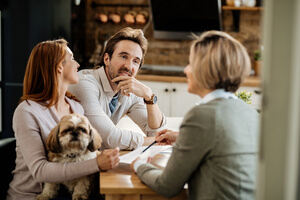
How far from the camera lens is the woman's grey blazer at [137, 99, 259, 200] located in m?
1.33

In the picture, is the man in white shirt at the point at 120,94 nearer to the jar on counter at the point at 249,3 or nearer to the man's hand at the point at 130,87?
the man's hand at the point at 130,87

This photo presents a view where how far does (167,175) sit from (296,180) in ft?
1.74

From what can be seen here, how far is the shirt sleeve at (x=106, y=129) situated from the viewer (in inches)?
75.5

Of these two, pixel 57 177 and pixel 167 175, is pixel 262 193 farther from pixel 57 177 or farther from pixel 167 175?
pixel 57 177

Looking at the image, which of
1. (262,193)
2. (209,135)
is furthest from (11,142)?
(262,193)

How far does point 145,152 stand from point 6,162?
1.99 feet

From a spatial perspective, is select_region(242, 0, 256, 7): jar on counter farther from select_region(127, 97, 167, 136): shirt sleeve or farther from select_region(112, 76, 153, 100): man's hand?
select_region(112, 76, 153, 100): man's hand

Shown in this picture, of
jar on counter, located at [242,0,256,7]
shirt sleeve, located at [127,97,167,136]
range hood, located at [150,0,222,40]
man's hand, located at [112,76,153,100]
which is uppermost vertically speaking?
jar on counter, located at [242,0,256,7]

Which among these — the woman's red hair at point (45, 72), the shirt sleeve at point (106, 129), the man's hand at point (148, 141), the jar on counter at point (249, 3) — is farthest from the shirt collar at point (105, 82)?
the jar on counter at point (249, 3)

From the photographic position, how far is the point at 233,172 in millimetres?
1353

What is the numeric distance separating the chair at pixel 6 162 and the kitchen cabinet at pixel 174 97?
2.69 metres

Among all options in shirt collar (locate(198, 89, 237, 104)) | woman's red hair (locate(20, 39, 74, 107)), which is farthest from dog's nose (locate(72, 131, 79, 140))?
shirt collar (locate(198, 89, 237, 104))

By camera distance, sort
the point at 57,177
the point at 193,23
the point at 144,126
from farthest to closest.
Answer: the point at 193,23 < the point at 144,126 < the point at 57,177

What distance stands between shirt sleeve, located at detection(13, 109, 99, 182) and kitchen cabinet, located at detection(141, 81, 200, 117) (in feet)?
9.60
